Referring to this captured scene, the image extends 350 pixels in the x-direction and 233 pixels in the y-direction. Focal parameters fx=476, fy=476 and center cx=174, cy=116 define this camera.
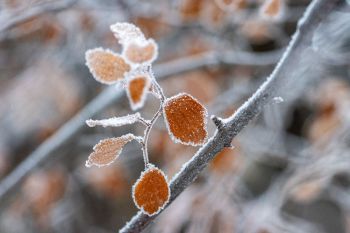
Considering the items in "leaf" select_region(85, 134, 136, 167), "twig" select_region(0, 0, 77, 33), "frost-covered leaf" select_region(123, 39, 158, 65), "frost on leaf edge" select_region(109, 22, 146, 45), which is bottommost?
"twig" select_region(0, 0, 77, 33)

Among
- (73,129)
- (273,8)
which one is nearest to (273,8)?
(273,8)

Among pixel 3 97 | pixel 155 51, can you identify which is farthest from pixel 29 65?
pixel 155 51

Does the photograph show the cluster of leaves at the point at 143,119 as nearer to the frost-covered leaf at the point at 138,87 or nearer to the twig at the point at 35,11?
the frost-covered leaf at the point at 138,87

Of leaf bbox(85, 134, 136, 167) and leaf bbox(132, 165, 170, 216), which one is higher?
leaf bbox(85, 134, 136, 167)

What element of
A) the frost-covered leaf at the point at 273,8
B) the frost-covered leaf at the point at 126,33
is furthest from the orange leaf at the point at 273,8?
the frost-covered leaf at the point at 126,33

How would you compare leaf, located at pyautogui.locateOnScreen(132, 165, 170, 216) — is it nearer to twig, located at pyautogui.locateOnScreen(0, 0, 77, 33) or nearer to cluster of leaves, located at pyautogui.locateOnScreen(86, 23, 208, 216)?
cluster of leaves, located at pyautogui.locateOnScreen(86, 23, 208, 216)

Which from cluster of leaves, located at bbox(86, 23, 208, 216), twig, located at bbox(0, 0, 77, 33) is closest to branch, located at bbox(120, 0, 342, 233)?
cluster of leaves, located at bbox(86, 23, 208, 216)

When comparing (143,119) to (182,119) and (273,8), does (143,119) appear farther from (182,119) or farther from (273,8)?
(273,8)
